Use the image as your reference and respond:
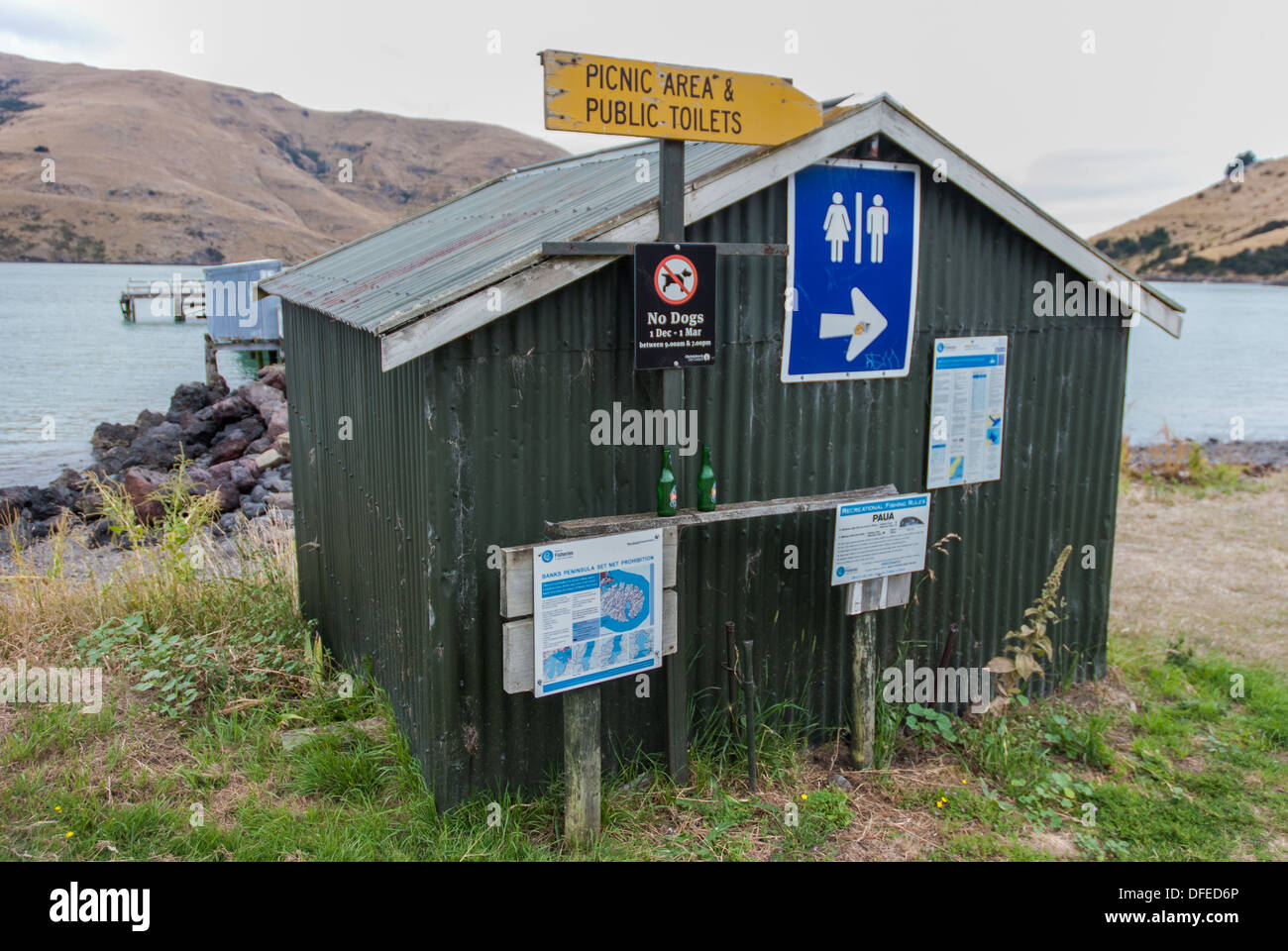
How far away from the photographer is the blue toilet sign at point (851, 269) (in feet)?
19.2

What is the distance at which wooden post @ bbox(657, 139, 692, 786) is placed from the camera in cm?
501

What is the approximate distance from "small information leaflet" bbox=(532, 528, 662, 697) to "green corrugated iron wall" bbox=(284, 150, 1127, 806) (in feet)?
1.47

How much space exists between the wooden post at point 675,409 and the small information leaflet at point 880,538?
3.41 feet

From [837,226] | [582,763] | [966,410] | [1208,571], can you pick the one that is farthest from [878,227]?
[1208,571]

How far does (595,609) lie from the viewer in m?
4.93

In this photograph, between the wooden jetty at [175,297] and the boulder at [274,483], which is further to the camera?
the wooden jetty at [175,297]

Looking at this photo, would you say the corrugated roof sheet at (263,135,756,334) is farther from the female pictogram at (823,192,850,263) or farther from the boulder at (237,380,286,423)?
the boulder at (237,380,286,423)

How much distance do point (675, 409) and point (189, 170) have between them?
165917mm

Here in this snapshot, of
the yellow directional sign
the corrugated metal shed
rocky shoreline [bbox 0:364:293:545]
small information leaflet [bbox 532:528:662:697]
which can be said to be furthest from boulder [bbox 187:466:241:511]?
the yellow directional sign

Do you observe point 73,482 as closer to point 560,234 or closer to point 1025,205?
point 560,234

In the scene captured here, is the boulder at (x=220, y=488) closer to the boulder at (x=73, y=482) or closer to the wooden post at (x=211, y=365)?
the boulder at (x=73, y=482)

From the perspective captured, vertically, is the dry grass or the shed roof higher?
the shed roof

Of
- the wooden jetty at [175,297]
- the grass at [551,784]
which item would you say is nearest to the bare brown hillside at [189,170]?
the wooden jetty at [175,297]

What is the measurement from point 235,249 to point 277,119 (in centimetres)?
10260
